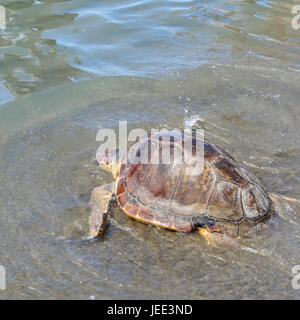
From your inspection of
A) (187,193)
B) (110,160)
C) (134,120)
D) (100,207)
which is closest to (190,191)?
(187,193)

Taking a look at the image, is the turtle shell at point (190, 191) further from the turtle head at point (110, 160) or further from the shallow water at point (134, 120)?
the turtle head at point (110, 160)

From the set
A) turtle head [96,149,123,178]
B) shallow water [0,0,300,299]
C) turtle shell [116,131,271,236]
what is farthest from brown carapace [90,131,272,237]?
turtle head [96,149,123,178]

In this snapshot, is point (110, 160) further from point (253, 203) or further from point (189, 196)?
point (253, 203)

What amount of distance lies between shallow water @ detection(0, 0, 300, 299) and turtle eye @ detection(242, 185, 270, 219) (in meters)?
0.18

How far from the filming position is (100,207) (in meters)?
3.36

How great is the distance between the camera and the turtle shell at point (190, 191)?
10.0 feet

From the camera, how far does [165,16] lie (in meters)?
8.41

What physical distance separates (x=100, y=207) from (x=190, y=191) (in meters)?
0.96

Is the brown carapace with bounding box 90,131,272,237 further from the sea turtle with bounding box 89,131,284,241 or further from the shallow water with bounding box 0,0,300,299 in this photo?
the shallow water with bounding box 0,0,300,299

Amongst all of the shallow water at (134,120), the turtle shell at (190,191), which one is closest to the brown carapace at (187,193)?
the turtle shell at (190,191)

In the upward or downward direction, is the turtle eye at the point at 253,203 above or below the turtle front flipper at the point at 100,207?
above

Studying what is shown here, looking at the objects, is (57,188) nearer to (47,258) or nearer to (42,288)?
(47,258)

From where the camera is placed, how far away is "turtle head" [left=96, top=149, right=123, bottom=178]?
3.82 m

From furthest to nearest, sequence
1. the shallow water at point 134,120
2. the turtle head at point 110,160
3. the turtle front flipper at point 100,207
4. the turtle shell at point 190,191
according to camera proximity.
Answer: the turtle head at point 110,160
the turtle front flipper at point 100,207
the turtle shell at point 190,191
the shallow water at point 134,120
